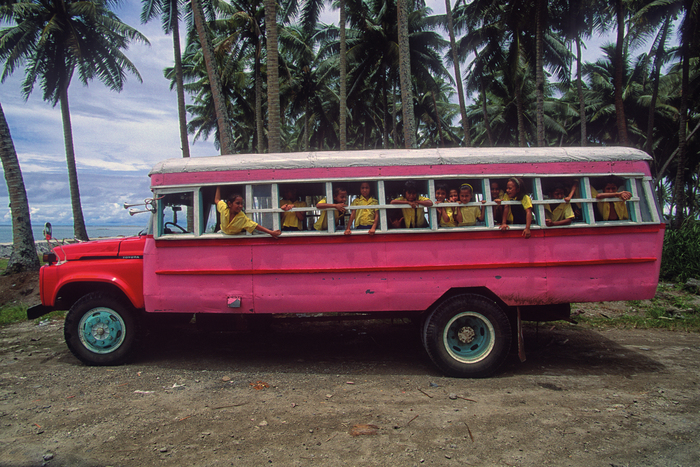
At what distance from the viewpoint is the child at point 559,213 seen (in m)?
4.57

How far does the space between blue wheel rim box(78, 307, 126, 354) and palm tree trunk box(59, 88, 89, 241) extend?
1428 cm

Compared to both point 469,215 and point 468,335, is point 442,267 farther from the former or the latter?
point 468,335

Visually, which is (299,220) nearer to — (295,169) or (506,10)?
(295,169)

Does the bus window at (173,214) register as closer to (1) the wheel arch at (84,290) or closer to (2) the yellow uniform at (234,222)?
(2) the yellow uniform at (234,222)

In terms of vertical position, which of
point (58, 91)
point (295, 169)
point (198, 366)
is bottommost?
point (198, 366)

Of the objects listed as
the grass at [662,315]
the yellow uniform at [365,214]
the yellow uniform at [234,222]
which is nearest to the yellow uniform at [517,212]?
the yellow uniform at [365,214]

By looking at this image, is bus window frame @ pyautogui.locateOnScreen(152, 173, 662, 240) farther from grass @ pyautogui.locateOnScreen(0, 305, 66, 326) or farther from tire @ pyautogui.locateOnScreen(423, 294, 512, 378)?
grass @ pyautogui.locateOnScreen(0, 305, 66, 326)

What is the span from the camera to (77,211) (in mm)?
17359

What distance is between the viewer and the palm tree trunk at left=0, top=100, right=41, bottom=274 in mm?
10773

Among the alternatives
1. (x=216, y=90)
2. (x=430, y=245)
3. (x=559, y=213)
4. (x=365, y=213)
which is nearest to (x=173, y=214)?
(x=365, y=213)

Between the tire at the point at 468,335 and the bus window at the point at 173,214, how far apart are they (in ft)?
10.2

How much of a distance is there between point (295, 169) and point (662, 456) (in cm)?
417

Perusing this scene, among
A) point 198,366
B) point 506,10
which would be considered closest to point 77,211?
point 198,366

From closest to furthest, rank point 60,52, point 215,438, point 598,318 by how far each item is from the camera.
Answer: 1. point 215,438
2. point 598,318
3. point 60,52
